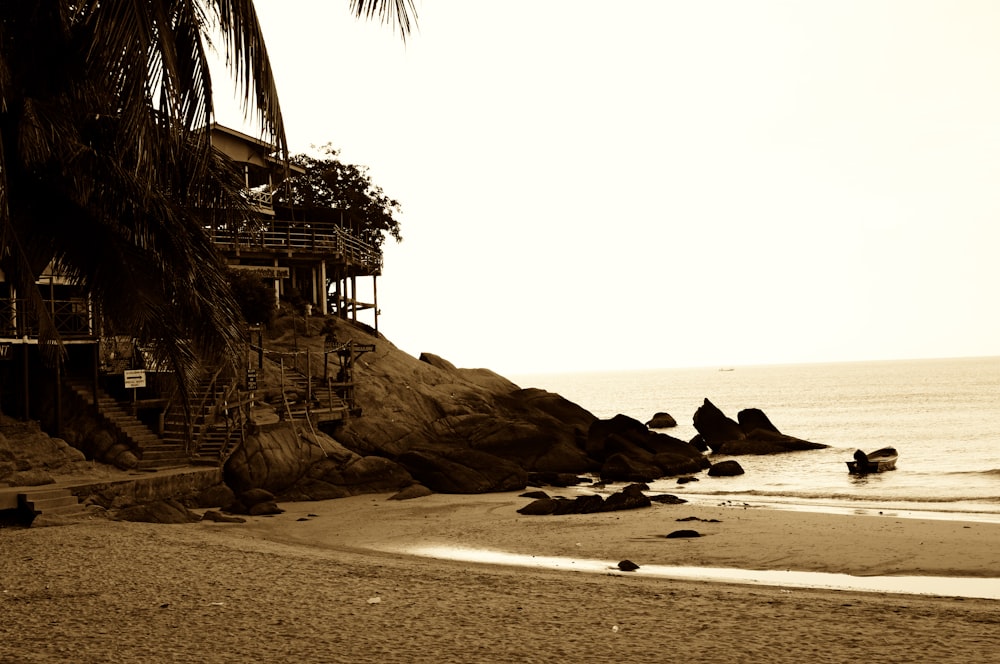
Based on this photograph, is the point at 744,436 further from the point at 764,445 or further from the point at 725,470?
the point at 725,470

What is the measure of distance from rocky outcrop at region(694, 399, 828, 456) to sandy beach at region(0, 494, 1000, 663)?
29.8 metres

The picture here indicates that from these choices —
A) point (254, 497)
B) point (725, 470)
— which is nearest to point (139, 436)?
point (254, 497)

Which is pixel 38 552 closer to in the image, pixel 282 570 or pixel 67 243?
pixel 282 570

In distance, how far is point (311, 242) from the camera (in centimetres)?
4556

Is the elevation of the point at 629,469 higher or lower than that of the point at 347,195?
lower

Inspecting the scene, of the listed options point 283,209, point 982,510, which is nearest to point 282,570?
point 982,510

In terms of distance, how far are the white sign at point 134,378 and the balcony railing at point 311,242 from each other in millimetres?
13337

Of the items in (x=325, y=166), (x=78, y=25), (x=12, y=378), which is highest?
(x=325, y=166)

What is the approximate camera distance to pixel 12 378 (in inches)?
1123

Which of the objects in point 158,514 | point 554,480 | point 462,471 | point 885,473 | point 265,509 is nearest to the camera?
point 158,514

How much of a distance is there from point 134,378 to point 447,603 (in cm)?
1853

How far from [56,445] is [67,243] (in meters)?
16.8

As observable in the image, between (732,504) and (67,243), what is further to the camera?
(732,504)

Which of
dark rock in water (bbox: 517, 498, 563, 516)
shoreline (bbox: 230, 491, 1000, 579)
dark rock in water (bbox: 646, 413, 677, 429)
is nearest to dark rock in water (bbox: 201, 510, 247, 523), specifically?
shoreline (bbox: 230, 491, 1000, 579)
